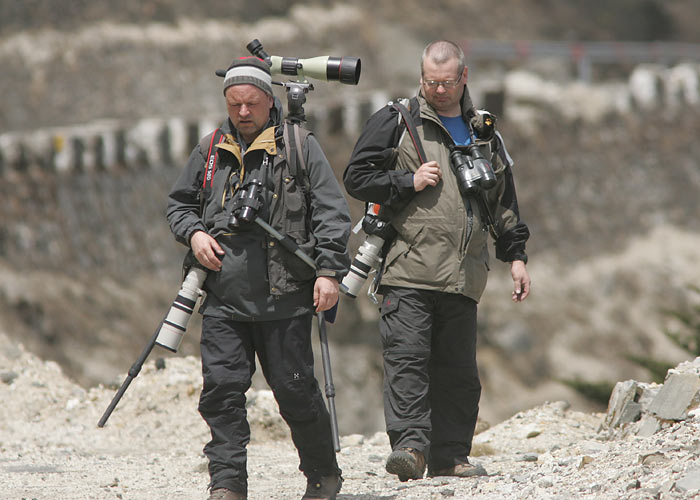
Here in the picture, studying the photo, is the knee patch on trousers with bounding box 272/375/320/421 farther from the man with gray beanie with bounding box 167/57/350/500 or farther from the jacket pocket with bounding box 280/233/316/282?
the jacket pocket with bounding box 280/233/316/282

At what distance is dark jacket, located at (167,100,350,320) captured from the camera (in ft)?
18.3

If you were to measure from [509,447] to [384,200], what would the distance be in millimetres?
2712

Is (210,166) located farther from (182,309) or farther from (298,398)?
(298,398)

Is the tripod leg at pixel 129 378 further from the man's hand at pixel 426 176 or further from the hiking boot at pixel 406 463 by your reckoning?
the man's hand at pixel 426 176

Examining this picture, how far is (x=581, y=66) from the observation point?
114ft

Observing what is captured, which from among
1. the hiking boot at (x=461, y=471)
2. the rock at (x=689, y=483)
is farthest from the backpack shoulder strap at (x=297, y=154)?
the rock at (x=689, y=483)

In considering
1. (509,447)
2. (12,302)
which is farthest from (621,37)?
(509,447)

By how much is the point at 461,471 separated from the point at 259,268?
184 centimetres

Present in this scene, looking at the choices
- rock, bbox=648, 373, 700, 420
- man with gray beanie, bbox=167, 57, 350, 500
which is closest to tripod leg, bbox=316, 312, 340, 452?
man with gray beanie, bbox=167, 57, 350, 500

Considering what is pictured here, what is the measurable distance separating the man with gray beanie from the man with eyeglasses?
Answer: 715 millimetres

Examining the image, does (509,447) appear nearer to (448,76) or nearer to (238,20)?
(448,76)

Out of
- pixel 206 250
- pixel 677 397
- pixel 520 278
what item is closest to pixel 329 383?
pixel 206 250

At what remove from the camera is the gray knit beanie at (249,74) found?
5.64m

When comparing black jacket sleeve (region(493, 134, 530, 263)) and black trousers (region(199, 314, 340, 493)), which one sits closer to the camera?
black trousers (region(199, 314, 340, 493))
